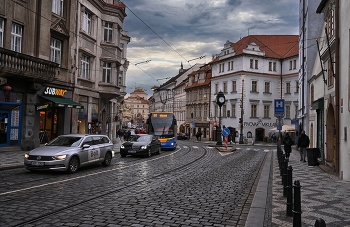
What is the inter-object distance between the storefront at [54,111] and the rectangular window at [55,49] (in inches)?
87.7

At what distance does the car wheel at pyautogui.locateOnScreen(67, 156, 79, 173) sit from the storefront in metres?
9.78

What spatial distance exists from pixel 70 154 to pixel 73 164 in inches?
21.1

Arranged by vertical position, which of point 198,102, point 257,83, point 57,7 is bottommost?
point 198,102

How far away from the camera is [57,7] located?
24875mm

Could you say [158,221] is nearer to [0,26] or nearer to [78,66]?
[0,26]

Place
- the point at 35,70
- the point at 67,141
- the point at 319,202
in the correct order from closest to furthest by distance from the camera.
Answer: the point at 319,202, the point at 67,141, the point at 35,70

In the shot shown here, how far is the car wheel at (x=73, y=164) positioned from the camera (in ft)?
43.8

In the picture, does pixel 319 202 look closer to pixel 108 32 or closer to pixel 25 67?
pixel 25 67

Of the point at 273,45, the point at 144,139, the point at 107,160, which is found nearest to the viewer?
the point at 107,160

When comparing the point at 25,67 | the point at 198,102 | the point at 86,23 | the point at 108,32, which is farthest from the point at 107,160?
the point at 198,102

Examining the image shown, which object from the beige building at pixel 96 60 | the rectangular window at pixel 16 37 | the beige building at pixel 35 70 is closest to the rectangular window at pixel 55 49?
the beige building at pixel 35 70

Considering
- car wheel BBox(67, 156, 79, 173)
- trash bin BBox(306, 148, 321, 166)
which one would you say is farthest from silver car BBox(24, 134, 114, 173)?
trash bin BBox(306, 148, 321, 166)

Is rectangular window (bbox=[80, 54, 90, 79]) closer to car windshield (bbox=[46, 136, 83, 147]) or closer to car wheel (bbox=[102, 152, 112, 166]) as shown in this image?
car wheel (bbox=[102, 152, 112, 166])

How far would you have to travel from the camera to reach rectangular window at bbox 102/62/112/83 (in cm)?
3171
